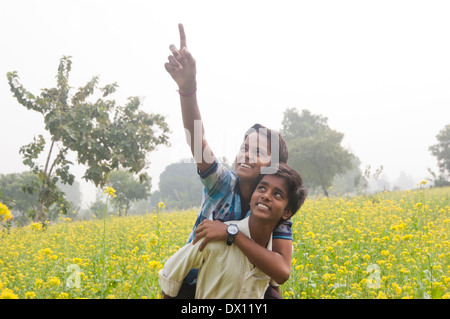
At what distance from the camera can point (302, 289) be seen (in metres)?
3.14

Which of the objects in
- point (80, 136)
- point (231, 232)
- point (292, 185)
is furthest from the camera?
point (80, 136)

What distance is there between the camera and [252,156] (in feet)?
5.77

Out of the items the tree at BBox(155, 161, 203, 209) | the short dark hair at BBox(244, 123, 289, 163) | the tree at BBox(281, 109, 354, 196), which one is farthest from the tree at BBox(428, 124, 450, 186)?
the short dark hair at BBox(244, 123, 289, 163)

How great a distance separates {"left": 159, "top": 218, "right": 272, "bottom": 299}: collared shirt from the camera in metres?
1.62

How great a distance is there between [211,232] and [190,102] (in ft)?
1.97

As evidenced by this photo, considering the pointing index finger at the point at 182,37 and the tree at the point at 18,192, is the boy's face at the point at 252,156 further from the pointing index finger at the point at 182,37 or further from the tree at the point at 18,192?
the tree at the point at 18,192

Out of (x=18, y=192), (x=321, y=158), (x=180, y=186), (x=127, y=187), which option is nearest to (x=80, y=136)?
(x=127, y=187)

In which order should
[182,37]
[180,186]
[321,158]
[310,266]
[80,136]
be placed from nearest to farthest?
[182,37] < [310,266] < [80,136] < [321,158] < [180,186]

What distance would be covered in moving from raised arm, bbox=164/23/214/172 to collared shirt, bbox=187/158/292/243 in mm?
52

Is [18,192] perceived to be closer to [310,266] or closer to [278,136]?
[310,266]

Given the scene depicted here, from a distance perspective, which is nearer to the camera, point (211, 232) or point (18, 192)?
point (211, 232)

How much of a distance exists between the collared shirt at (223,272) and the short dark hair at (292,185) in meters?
0.21

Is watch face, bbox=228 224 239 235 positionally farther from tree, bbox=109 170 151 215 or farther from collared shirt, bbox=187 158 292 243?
tree, bbox=109 170 151 215
